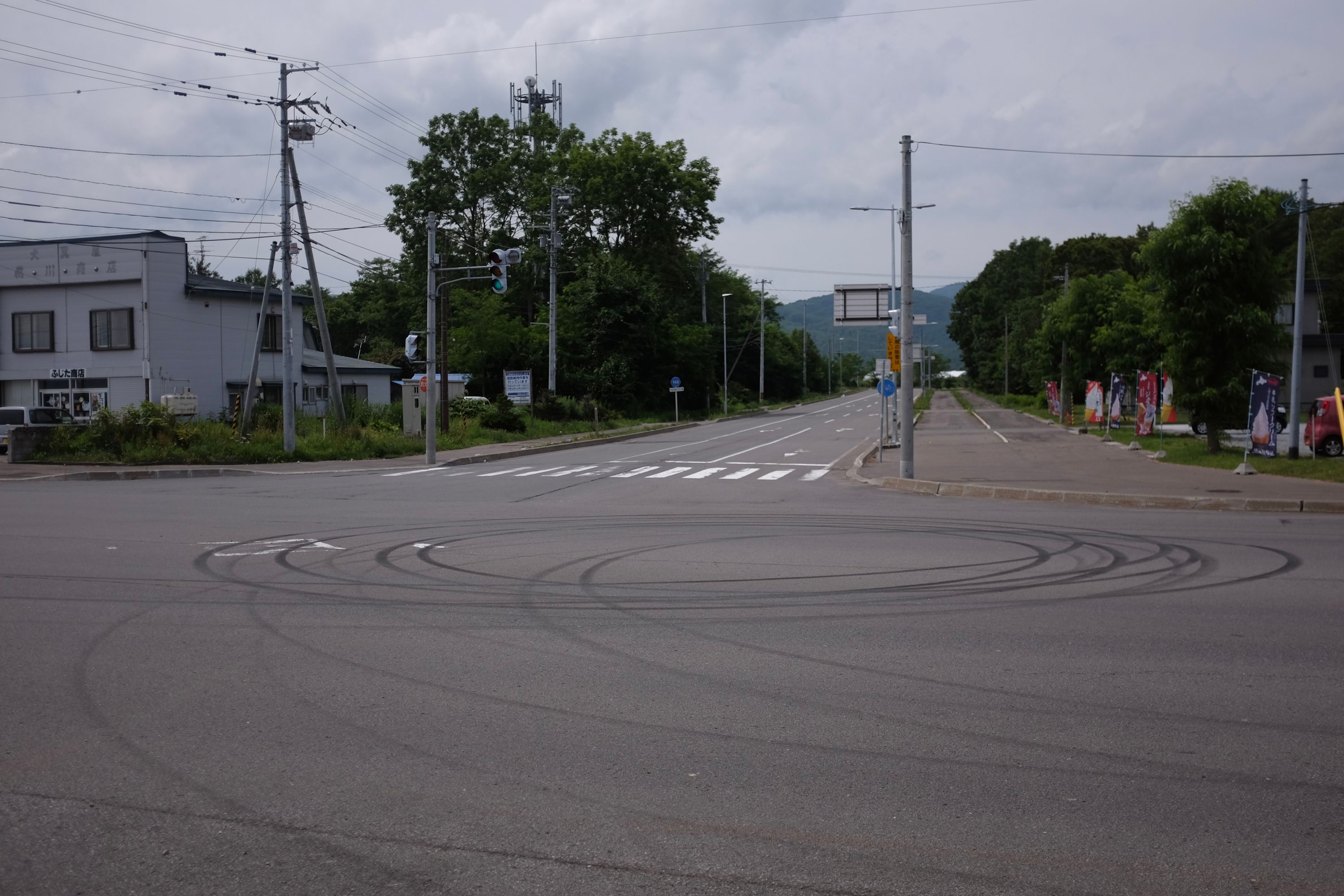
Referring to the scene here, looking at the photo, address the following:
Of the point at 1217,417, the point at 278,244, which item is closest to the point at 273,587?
the point at 1217,417

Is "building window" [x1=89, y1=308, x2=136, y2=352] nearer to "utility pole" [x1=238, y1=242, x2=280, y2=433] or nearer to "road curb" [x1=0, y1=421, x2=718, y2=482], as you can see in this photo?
"utility pole" [x1=238, y1=242, x2=280, y2=433]

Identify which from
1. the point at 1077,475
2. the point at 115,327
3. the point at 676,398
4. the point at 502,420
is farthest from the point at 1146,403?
the point at 115,327

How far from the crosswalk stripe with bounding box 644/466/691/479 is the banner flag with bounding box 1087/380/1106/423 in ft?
74.5

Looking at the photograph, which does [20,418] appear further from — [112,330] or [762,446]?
[762,446]

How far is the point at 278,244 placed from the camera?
3506cm

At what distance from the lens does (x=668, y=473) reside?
26.9 metres

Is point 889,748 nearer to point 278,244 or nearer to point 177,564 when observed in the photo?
point 177,564

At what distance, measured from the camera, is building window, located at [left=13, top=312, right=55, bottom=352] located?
42.4 m

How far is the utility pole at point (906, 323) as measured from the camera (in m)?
22.6

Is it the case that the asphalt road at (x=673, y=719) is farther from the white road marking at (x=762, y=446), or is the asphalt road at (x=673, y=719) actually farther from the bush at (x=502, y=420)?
the bush at (x=502, y=420)

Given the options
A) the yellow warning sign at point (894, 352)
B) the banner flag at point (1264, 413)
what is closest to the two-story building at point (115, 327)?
the yellow warning sign at point (894, 352)

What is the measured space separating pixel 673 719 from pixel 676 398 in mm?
59145

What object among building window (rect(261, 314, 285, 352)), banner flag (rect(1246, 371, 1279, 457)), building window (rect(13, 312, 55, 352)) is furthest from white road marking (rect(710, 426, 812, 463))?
building window (rect(13, 312, 55, 352))

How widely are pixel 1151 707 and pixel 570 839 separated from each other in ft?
11.8
